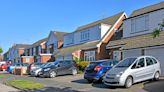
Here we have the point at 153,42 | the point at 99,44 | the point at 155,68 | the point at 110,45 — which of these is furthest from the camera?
the point at 99,44

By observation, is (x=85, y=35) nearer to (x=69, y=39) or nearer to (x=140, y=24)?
(x=69, y=39)

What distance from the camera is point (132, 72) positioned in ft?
58.3

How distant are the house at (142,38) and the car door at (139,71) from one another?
5.09m

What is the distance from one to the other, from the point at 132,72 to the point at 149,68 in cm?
161

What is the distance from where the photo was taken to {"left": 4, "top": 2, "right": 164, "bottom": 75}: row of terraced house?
85.0 feet

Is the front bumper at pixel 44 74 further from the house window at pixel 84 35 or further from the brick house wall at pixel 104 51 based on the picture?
the house window at pixel 84 35

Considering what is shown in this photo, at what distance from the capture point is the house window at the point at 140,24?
30033 millimetres

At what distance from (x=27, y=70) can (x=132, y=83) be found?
898 inches

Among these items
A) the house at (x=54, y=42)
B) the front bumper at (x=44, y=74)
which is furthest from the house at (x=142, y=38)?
the house at (x=54, y=42)

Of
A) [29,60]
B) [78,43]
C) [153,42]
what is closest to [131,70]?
[153,42]

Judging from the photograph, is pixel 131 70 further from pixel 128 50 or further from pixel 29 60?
pixel 29 60

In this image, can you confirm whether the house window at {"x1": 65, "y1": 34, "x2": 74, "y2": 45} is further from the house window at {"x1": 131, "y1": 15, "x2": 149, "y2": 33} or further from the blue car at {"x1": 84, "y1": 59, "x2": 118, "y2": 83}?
the blue car at {"x1": 84, "y1": 59, "x2": 118, "y2": 83}

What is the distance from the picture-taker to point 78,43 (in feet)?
154

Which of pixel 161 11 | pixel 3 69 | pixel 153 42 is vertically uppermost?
pixel 161 11
